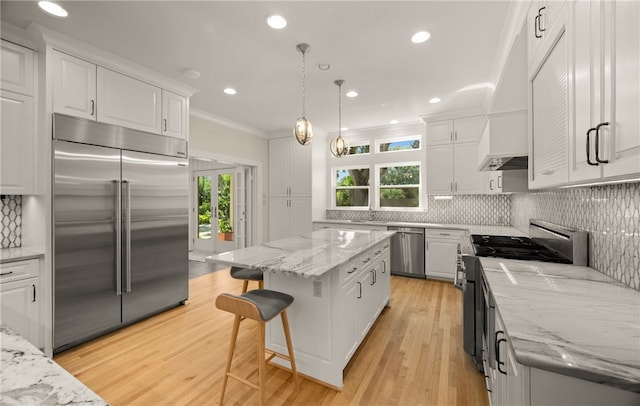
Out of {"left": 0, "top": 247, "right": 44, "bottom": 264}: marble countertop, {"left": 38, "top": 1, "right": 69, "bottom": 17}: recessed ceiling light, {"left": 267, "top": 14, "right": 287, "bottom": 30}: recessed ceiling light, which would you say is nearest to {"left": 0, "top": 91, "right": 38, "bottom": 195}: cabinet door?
{"left": 0, "top": 247, "right": 44, "bottom": 264}: marble countertop

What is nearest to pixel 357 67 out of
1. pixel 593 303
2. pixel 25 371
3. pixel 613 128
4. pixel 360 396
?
pixel 613 128

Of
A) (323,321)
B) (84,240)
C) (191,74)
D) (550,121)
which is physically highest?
(191,74)

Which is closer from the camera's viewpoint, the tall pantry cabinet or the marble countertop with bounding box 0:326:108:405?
the marble countertop with bounding box 0:326:108:405

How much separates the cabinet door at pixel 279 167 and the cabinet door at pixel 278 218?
0.19 meters

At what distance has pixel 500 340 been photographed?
122 cm

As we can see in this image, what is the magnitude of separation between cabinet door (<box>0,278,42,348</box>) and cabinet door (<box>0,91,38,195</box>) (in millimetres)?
765

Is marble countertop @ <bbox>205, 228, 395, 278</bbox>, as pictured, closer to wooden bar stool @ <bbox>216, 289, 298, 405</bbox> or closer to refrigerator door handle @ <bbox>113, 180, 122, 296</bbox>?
wooden bar stool @ <bbox>216, 289, 298, 405</bbox>

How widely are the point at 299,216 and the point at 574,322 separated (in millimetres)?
4980

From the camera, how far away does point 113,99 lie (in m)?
2.86

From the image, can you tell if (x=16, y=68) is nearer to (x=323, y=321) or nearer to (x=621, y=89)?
(x=323, y=321)

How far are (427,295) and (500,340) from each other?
9.72 ft

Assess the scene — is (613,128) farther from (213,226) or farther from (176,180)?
(213,226)

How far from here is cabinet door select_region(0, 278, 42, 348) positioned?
2254 mm

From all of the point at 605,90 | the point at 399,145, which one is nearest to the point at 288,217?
the point at 399,145
